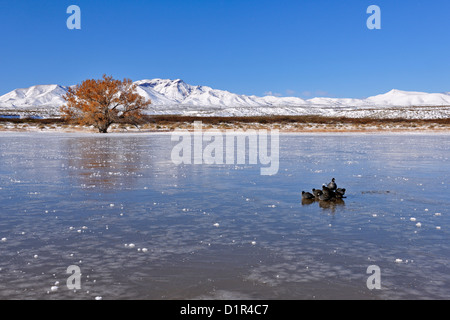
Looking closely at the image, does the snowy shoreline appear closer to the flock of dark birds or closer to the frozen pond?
the frozen pond

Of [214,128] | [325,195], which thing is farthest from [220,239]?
[214,128]

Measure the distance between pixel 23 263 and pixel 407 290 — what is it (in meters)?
5.10

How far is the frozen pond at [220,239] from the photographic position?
5.20m

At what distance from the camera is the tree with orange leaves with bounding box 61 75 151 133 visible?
5169 centimetres

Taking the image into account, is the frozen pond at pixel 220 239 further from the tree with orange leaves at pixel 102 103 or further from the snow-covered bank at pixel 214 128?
the snow-covered bank at pixel 214 128

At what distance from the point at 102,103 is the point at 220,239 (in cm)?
4792

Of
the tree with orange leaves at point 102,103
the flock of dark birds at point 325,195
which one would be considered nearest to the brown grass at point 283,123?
the tree with orange leaves at point 102,103

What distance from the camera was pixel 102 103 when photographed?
170ft

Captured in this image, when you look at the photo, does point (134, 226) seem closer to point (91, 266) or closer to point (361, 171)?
point (91, 266)

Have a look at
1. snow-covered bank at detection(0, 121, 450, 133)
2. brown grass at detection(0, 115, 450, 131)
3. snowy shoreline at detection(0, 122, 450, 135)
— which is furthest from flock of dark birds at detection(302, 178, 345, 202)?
brown grass at detection(0, 115, 450, 131)

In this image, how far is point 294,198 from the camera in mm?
11047

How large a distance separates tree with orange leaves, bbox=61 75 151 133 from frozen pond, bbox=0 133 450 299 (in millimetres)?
39105

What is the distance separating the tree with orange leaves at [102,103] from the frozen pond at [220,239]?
39.1 metres
